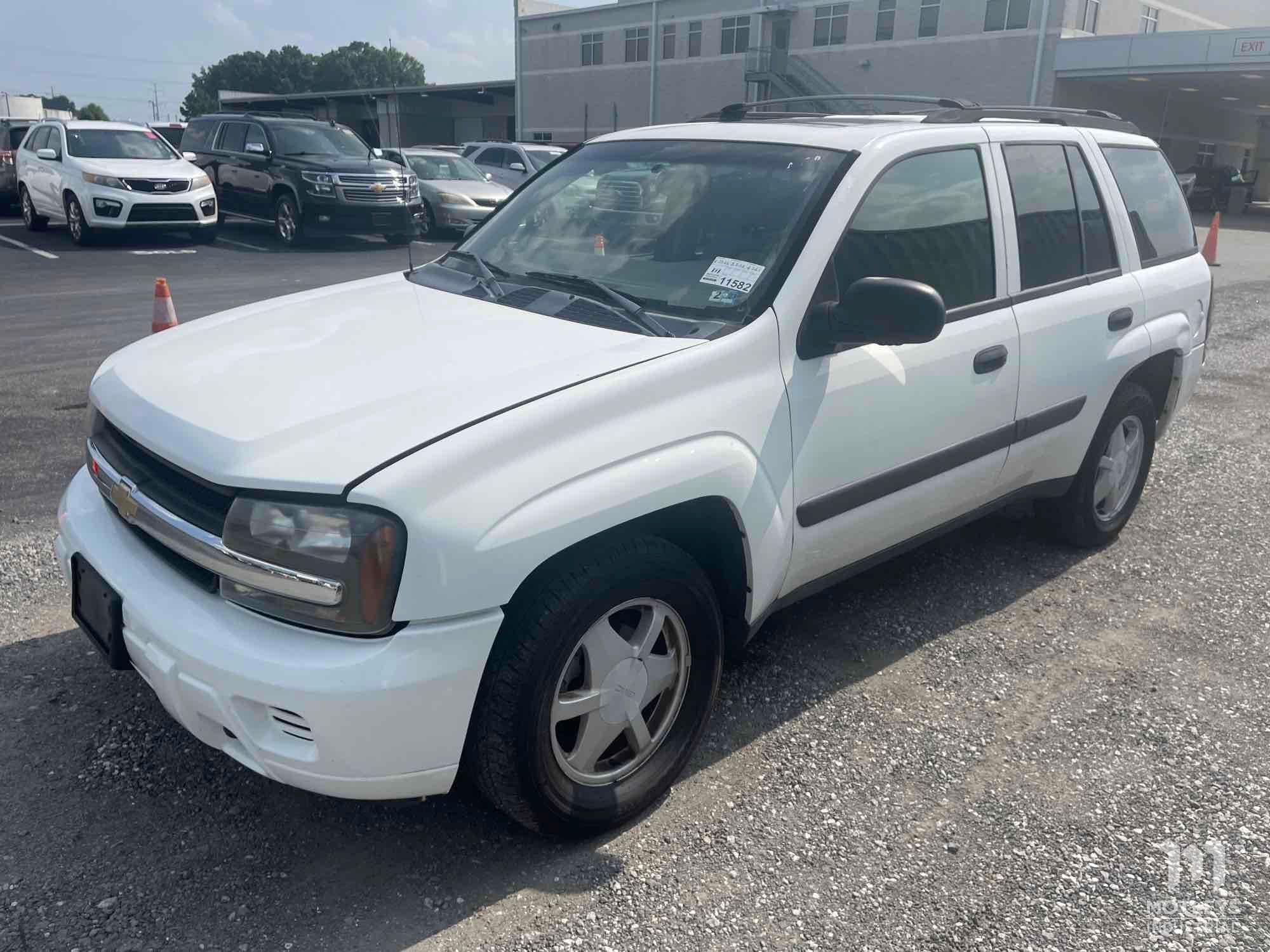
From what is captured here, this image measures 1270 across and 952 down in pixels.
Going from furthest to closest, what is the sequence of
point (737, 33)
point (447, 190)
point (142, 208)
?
point (737, 33)
point (447, 190)
point (142, 208)

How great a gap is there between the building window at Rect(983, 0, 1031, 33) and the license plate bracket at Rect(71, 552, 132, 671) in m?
42.2

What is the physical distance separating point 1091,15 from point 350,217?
34.7 meters

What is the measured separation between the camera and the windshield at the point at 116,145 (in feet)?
47.6

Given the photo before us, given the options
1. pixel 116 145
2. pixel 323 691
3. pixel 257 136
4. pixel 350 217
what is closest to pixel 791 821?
pixel 323 691

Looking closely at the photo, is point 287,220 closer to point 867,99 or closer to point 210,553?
point 867,99

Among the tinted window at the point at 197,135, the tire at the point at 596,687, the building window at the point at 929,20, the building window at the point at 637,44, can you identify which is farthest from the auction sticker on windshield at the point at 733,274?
the building window at the point at 637,44

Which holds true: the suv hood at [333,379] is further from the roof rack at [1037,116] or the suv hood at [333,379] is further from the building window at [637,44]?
the building window at [637,44]

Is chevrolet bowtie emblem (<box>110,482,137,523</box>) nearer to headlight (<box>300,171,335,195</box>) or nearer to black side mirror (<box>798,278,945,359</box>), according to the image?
black side mirror (<box>798,278,945,359</box>)

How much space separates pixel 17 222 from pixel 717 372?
1905 centimetres

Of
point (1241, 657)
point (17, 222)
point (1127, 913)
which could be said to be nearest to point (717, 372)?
point (1127, 913)

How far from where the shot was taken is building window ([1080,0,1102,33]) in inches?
1527

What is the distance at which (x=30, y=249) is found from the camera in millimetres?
14312

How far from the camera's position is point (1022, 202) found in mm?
3816

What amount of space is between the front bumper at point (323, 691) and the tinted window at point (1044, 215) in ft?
8.38
